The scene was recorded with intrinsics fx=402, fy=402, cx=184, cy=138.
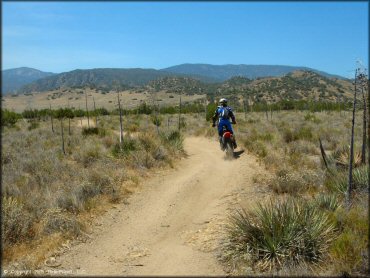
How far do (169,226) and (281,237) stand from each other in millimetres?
2523

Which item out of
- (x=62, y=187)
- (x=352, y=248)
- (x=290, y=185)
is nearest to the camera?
(x=352, y=248)

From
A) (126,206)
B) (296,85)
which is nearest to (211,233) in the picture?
(126,206)

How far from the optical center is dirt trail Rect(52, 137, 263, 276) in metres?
5.93

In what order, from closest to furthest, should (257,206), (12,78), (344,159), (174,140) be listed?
(257,206) → (344,159) → (174,140) → (12,78)

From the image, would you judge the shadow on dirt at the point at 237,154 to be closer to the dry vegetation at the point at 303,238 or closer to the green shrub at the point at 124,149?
Answer: the green shrub at the point at 124,149

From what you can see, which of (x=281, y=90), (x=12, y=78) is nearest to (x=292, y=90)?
(x=281, y=90)

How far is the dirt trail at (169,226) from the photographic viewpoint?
19.5 ft

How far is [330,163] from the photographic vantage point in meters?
11.1

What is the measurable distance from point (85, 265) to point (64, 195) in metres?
2.98

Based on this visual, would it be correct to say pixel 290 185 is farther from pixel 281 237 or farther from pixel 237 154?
pixel 237 154

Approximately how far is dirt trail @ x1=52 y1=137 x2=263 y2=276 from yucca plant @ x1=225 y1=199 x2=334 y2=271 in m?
0.50

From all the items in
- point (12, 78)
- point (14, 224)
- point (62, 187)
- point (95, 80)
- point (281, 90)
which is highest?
point (12, 78)

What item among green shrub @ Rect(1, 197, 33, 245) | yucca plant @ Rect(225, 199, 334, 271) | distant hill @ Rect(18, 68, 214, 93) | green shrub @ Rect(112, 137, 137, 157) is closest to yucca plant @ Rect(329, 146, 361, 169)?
yucca plant @ Rect(225, 199, 334, 271)

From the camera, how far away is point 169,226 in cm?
766
